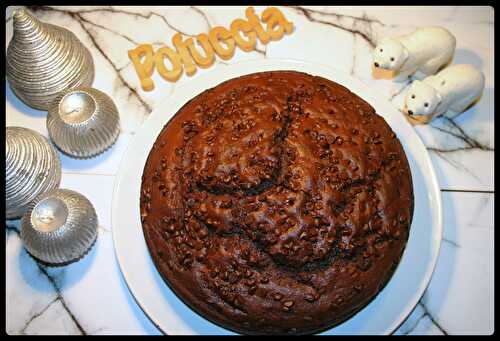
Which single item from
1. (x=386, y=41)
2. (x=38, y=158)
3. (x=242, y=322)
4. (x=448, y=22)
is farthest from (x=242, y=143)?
(x=448, y=22)

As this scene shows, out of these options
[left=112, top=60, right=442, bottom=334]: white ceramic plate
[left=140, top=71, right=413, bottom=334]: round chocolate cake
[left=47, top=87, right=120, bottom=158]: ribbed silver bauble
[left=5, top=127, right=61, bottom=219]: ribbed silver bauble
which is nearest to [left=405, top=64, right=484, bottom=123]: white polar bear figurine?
[left=112, top=60, right=442, bottom=334]: white ceramic plate

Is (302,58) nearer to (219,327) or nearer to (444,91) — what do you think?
(444,91)

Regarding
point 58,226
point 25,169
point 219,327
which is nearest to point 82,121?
point 25,169

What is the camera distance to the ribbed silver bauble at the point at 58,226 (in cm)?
166

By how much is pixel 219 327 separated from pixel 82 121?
832 mm

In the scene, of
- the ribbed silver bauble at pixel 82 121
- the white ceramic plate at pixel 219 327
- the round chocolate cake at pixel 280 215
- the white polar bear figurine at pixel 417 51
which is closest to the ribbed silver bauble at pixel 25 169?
the ribbed silver bauble at pixel 82 121

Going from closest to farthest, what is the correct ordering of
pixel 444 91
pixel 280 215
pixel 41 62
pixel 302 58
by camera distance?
1. pixel 280 215
2. pixel 444 91
3. pixel 41 62
4. pixel 302 58

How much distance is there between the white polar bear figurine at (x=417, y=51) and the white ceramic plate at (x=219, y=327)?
0.41ft

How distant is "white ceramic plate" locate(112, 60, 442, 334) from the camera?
1.58m

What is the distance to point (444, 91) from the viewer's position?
1.77 meters

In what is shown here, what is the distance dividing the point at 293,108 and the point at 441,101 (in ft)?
2.04

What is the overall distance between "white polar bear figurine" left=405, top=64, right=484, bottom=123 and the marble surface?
0.14 meters

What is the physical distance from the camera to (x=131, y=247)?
1.67m

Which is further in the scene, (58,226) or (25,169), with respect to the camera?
(25,169)
